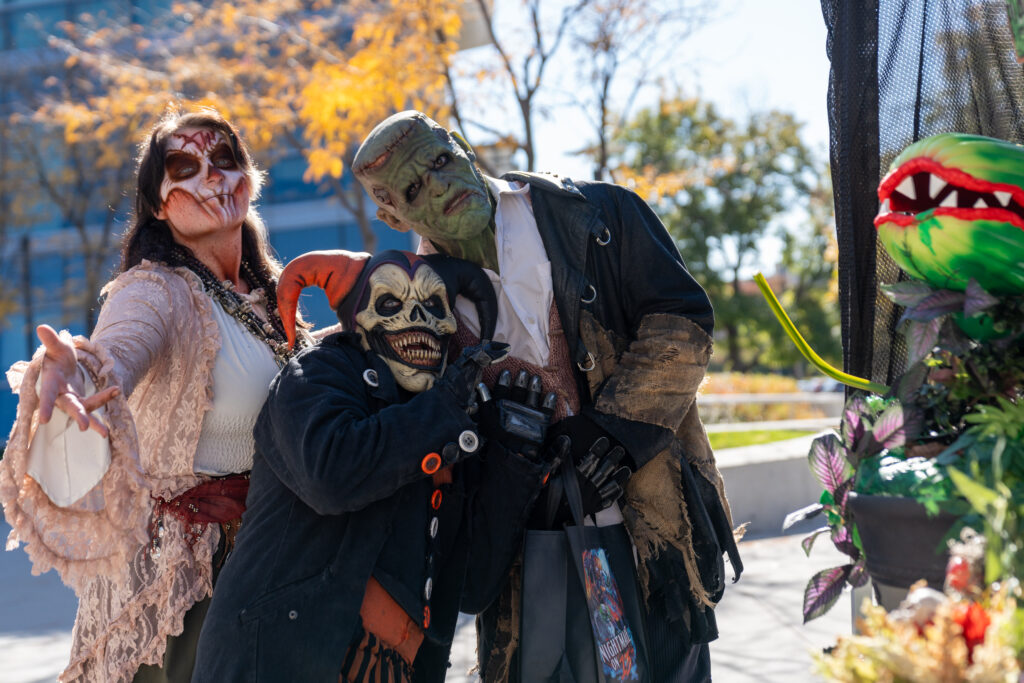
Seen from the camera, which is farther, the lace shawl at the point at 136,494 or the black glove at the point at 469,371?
the lace shawl at the point at 136,494

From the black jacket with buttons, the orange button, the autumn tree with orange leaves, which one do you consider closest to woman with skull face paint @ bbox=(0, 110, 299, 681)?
the black jacket with buttons

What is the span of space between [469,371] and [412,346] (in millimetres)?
138

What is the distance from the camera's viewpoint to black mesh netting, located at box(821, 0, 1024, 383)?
2.01 metres

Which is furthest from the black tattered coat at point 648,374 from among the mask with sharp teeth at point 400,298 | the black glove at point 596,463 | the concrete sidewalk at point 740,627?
the concrete sidewalk at point 740,627

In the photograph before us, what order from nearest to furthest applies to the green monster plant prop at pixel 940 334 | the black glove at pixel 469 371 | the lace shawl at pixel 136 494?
1. the green monster plant prop at pixel 940 334
2. the black glove at pixel 469 371
3. the lace shawl at pixel 136 494

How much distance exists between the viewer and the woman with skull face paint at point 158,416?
209 centimetres

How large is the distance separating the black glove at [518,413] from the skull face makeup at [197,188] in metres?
1.09

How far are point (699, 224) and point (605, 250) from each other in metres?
28.9

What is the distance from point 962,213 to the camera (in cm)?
142

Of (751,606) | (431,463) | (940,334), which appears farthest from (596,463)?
(751,606)

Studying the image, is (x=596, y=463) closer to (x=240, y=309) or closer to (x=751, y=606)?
(x=240, y=309)

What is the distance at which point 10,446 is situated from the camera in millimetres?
2074

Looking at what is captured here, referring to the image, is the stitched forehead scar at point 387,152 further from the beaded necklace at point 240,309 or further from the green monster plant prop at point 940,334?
the green monster plant prop at point 940,334

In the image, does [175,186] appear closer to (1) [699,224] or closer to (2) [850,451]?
(2) [850,451]
